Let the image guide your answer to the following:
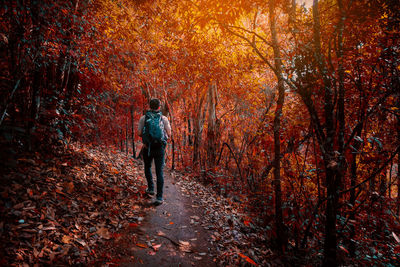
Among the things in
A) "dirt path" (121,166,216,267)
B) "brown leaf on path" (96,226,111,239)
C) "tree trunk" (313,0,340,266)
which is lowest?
"dirt path" (121,166,216,267)

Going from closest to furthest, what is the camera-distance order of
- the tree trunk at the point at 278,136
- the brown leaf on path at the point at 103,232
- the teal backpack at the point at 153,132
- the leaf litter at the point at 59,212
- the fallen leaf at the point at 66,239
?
the leaf litter at the point at 59,212 → the fallen leaf at the point at 66,239 → the brown leaf on path at the point at 103,232 → the tree trunk at the point at 278,136 → the teal backpack at the point at 153,132

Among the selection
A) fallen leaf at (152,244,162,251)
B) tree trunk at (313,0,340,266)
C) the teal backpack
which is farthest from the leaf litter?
tree trunk at (313,0,340,266)

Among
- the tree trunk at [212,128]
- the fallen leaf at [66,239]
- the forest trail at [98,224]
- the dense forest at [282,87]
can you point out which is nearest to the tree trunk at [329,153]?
the dense forest at [282,87]

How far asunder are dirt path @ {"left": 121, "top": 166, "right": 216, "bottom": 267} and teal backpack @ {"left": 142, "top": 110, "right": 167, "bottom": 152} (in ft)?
5.18

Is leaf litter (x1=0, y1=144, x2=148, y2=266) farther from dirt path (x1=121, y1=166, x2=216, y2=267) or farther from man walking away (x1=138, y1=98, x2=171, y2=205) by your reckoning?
man walking away (x1=138, y1=98, x2=171, y2=205)

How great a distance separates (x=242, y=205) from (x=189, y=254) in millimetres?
3871

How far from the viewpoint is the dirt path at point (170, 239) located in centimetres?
307

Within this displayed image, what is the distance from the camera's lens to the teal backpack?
15.6ft

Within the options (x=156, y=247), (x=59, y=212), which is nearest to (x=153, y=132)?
(x=59, y=212)

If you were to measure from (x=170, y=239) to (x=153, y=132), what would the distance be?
2.43m

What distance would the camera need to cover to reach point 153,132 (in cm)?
475

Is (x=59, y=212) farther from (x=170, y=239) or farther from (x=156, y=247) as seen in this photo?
(x=170, y=239)

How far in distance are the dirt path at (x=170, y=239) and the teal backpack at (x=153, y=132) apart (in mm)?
1577

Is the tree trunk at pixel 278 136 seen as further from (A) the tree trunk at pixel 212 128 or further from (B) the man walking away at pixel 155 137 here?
(A) the tree trunk at pixel 212 128
